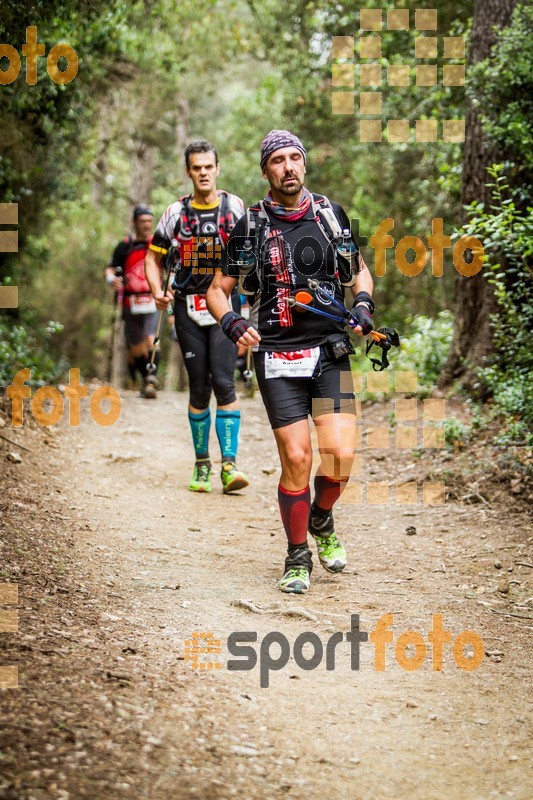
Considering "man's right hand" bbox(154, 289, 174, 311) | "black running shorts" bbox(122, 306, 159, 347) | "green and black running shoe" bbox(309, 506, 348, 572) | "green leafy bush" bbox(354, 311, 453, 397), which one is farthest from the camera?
"black running shorts" bbox(122, 306, 159, 347)

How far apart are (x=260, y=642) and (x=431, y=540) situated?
2514 mm

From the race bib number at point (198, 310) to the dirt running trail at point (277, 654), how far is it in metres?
1.50

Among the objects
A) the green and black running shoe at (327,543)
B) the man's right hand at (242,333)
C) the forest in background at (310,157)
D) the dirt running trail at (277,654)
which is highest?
the forest in background at (310,157)

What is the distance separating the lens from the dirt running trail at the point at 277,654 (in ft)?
10.2

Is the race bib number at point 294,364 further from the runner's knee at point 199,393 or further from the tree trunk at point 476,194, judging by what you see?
the tree trunk at point 476,194

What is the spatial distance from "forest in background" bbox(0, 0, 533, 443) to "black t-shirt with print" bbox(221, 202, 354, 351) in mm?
2310

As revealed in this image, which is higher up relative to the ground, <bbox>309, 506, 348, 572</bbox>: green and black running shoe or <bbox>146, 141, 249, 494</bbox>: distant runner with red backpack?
<bbox>146, 141, 249, 494</bbox>: distant runner with red backpack

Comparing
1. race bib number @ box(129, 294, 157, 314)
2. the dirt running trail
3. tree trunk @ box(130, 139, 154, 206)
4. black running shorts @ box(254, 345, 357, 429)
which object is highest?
tree trunk @ box(130, 139, 154, 206)

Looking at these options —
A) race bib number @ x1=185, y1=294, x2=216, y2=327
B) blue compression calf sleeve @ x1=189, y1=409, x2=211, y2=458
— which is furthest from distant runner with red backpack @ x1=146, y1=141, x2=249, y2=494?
blue compression calf sleeve @ x1=189, y1=409, x2=211, y2=458

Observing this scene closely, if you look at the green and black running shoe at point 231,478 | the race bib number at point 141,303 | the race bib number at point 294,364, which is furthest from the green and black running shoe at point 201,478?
the race bib number at point 141,303

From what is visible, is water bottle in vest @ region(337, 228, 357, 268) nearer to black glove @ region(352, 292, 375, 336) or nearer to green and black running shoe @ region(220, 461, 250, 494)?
black glove @ region(352, 292, 375, 336)

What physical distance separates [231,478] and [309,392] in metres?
2.53

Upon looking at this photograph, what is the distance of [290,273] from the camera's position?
518 centimetres

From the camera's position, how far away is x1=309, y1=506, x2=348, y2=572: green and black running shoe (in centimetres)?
554
